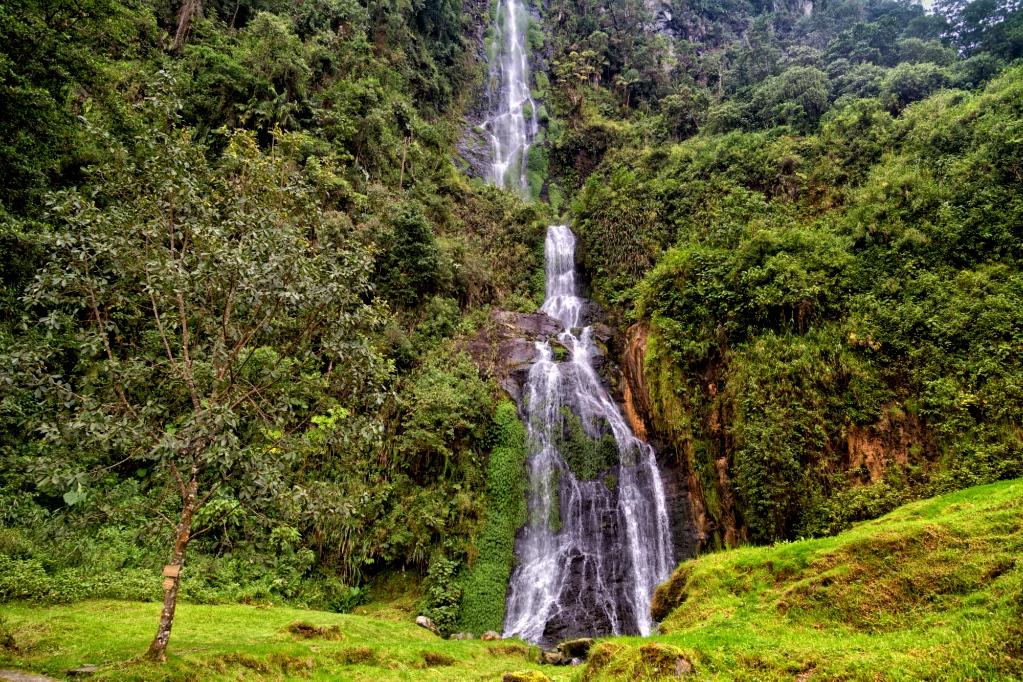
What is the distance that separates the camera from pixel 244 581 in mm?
13422

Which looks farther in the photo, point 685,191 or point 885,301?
point 685,191

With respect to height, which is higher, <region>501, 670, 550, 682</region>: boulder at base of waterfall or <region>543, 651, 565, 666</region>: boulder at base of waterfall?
<region>501, 670, 550, 682</region>: boulder at base of waterfall

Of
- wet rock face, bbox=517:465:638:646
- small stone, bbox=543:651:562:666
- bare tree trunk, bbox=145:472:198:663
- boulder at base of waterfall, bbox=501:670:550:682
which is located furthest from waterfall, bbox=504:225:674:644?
bare tree trunk, bbox=145:472:198:663

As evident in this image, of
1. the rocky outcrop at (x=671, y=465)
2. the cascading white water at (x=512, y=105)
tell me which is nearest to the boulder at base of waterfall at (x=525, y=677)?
the rocky outcrop at (x=671, y=465)

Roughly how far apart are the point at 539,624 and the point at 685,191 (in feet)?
70.6

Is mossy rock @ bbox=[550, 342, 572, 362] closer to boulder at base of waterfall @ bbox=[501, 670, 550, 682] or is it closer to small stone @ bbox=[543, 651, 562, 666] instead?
small stone @ bbox=[543, 651, 562, 666]

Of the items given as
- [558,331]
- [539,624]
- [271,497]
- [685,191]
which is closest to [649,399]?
[558,331]

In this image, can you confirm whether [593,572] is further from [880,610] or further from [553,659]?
[880,610]

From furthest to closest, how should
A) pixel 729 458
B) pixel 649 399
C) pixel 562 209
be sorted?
pixel 562 209 < pixel 649 399 < pixel 729 458

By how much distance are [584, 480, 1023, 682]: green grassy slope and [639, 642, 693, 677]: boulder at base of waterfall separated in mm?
18

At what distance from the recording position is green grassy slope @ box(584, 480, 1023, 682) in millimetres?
5102

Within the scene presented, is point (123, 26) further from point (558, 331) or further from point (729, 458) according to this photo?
point (729, 458)

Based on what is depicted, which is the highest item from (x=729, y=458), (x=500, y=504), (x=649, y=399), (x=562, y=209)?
(x=562, y=209)

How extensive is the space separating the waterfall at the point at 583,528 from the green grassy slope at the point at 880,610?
21.5ft
